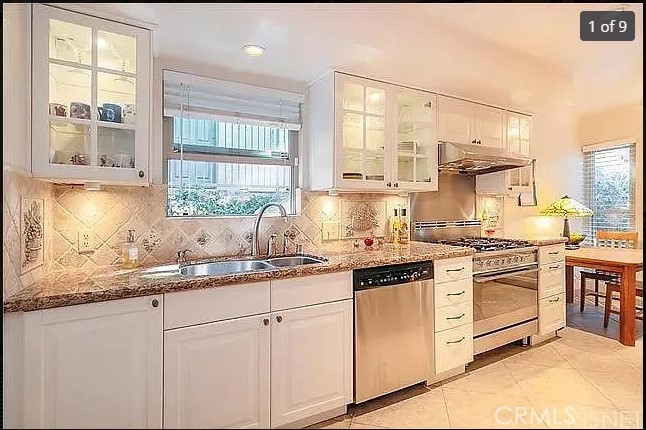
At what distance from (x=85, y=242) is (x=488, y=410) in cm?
200

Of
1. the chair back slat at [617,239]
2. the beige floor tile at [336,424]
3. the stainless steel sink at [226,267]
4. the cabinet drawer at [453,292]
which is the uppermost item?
the chair back slat at [617,239]

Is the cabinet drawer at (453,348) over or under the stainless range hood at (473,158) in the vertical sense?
under

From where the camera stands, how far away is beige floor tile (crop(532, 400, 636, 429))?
1391 millimetres

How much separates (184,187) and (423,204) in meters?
1.74

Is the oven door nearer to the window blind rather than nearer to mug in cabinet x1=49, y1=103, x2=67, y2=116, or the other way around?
the window blind

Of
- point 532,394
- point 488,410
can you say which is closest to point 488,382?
point 532,394

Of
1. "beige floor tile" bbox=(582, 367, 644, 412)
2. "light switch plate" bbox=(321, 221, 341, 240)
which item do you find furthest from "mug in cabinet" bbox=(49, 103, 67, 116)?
"beige floor tile" bbox=(582, 367, 644, 412)

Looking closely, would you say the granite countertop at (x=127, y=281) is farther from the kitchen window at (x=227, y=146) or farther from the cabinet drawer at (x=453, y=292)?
the kitchen window at (x=227, y=146)

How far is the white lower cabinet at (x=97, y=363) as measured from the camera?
113 centimetres

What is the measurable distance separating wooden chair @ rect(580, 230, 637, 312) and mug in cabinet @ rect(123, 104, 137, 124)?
370 centimetres

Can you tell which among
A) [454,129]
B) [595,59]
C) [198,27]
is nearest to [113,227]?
[198,27]

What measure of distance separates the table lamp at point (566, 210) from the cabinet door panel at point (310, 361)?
107 inches

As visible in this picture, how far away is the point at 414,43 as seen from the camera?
178 cm

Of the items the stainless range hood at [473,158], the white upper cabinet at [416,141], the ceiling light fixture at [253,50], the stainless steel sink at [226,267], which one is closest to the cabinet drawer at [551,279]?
the stainless range hood at [473,158]
